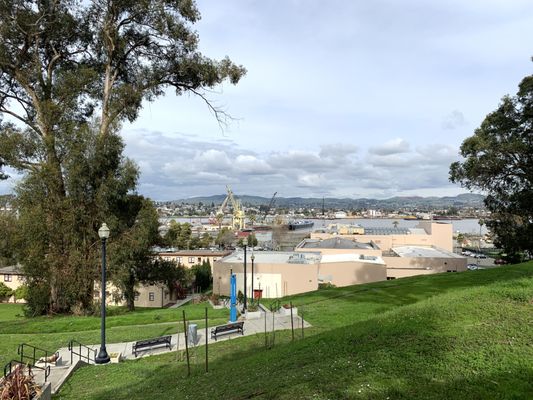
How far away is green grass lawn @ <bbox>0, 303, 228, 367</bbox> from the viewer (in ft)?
44.5

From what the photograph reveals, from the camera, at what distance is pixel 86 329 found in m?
15.9

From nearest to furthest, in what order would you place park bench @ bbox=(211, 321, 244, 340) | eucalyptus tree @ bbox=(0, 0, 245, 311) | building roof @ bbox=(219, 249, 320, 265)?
1. park bench @ bbox=(211, 321, 244, 340)
2. eucalyptus tree @ bbox=(0, 0, 245, 311)
3. building roof @ bbox=(219, 249, 320, 265)

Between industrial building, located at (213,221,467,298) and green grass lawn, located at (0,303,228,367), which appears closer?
green grass lawn, located at (0,303,228,367)

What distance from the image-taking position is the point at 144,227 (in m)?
20.5

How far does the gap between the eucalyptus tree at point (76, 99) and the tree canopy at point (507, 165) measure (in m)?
15.4

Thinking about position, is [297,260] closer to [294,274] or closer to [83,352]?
[294,274]

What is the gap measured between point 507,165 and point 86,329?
78.7ft

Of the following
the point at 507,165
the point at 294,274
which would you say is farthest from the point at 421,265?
the point at 507,165

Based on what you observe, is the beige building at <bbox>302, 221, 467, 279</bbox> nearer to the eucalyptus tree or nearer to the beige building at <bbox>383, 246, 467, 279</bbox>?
the beige building at <bbox>383, 246, 467, 279</bbox>

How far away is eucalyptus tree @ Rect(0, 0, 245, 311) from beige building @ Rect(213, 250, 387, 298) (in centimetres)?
1556

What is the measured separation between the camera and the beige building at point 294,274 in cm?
3347

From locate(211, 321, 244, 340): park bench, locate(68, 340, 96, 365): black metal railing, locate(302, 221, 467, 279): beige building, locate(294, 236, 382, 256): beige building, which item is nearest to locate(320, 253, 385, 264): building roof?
locate(302, 221, 467, 279): beige building

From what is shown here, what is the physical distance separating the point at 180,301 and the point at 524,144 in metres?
33.5

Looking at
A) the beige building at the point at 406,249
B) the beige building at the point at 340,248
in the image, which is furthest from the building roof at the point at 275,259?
the beige building at the point at 406,249
